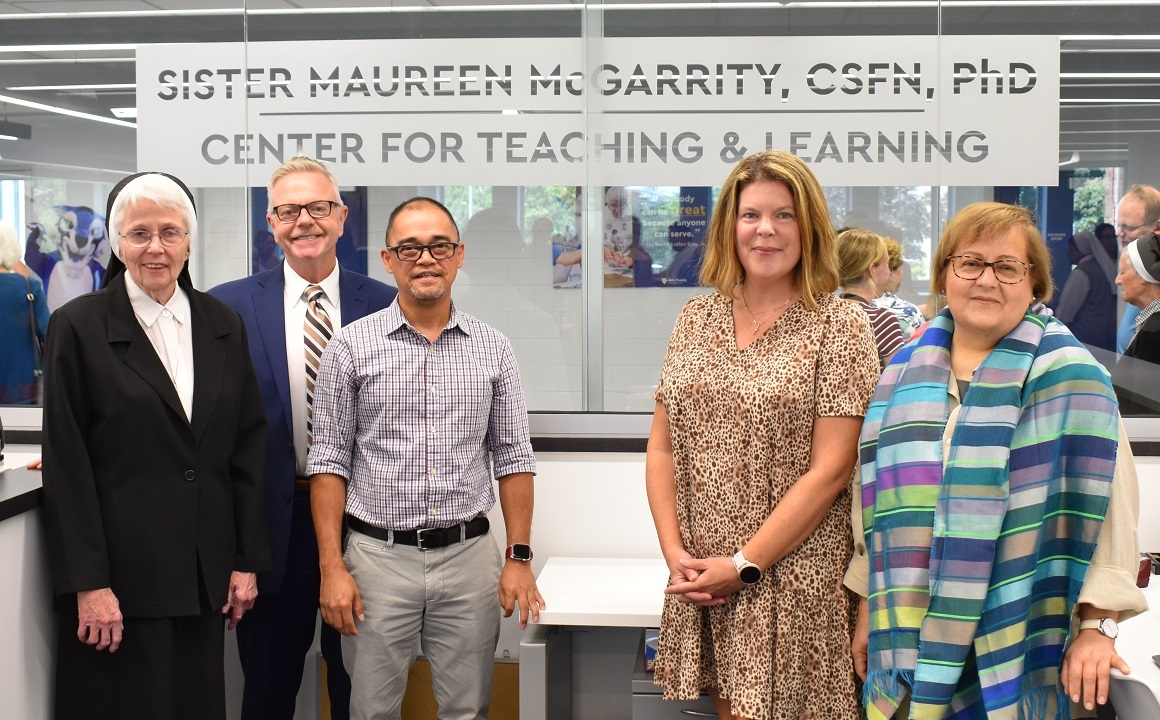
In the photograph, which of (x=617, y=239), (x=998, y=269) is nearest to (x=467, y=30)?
(x=617, y=239)

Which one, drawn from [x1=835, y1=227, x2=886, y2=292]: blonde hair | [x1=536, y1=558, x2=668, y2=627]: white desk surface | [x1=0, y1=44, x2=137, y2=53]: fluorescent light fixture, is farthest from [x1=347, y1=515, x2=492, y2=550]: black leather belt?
[x1=0, y1=44, x2=137, y2=53]: fluorescent light fixture

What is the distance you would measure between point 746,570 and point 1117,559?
0.67 m

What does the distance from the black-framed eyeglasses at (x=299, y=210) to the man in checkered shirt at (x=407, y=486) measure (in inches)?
13.3

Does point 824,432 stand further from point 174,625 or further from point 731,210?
point 174,625

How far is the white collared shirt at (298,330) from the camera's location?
108 inches

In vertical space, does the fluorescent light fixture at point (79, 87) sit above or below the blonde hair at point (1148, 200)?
above

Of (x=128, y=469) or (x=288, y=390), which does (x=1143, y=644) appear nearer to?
(x=288, y=390)

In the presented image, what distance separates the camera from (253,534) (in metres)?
2.38

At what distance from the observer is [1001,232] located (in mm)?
1911

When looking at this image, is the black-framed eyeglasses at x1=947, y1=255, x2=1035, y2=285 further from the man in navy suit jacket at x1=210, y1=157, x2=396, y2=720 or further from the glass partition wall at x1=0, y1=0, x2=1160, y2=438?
the glass partition wall at x1=0, y1=0, x2=1160, y2=438

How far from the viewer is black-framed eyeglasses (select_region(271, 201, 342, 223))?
276cm

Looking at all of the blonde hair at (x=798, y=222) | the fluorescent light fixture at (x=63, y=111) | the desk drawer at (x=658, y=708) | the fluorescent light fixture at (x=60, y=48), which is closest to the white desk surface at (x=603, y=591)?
the desk drawer at (x=658, y=708)

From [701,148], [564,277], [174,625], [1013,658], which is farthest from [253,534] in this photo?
[701,148]

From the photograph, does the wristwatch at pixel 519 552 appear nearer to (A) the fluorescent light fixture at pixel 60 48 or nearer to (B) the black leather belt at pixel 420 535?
(B) the black leather belt at pixel 420 535
